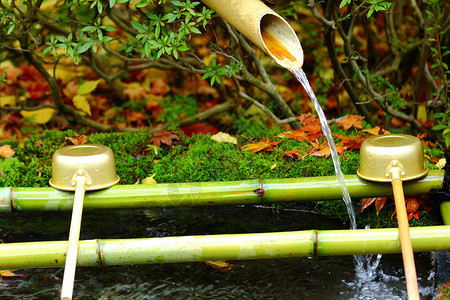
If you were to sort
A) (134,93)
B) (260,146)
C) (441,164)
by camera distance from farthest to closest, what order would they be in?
(134,93) → (260,146) → (441,164)

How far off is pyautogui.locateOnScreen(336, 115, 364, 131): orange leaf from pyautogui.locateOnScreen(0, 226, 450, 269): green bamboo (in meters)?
1.07

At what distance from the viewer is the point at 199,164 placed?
275cm

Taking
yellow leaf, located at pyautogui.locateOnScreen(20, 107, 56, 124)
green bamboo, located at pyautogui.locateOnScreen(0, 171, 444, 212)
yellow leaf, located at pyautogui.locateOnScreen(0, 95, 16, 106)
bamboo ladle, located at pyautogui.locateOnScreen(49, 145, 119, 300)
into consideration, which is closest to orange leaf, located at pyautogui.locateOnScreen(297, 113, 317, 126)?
green bamboo, located at pyautogui.locateOnScreen(0, 171, 444, 212)

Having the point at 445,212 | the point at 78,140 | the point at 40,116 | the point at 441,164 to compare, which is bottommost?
the point at 445,212

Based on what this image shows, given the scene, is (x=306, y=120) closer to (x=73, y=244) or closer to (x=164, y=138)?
(x=164, y=138)

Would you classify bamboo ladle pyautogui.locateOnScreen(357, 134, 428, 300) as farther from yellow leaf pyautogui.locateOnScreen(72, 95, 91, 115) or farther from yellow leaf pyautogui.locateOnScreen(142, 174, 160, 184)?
yellow leaf pyautogui.locateOnScreen(72, 95, 91, 115)

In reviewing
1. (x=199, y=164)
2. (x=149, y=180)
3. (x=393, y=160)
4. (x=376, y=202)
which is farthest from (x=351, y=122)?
(x=149, y=180)

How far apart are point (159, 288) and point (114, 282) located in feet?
0.66

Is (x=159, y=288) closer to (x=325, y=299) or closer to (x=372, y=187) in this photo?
(x=325, y=299)

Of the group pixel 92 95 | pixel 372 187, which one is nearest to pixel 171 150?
pixel 372 187

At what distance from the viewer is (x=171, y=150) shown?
2.96 metres

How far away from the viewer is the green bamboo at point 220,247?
79.0 inches

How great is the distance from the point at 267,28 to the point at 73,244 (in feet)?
3.84

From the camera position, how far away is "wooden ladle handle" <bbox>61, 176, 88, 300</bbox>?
1.79 metres
